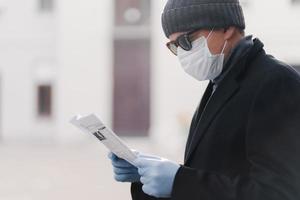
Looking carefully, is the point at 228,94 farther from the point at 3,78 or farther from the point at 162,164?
the point at 3,78

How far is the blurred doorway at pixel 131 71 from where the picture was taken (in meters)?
16.6

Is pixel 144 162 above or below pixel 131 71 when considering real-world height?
above

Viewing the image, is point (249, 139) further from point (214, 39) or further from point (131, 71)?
point (131, 71)

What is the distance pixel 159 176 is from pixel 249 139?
25 cm

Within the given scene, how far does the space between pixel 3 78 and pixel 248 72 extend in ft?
54.0

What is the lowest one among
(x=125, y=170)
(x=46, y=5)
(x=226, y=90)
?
(x=125, y=170)

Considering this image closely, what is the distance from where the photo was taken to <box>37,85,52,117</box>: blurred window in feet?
57.3

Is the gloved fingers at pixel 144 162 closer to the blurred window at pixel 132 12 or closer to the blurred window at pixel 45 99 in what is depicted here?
the blurred window at pixel 132 12

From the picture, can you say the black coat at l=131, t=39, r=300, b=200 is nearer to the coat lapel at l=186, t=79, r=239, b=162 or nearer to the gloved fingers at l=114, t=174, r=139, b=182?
the coat lapel at l=186, t=79, r=239, b=162

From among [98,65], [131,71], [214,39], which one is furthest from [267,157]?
[131,71]

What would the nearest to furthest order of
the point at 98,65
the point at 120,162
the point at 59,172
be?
the point at 120,162 < the point at 59,172 < the point at 98,65

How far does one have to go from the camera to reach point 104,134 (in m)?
1.70

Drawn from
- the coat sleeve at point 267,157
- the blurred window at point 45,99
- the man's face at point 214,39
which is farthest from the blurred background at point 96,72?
the coat sleeve at point 267,157

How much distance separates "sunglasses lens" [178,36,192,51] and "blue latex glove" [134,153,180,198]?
1.18 feet
